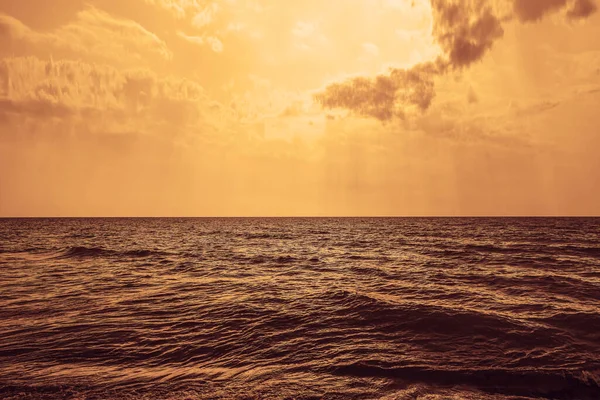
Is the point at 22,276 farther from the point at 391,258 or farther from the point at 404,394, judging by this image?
the point at 391,258

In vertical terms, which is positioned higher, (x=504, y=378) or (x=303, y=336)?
(x=504, y=378)

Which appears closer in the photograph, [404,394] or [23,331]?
[404,394]

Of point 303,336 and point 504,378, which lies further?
point 303,336

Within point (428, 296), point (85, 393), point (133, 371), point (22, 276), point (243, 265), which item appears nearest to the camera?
point (85, 393)


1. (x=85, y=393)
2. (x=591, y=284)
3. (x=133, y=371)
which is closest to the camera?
(x=85, y=393)

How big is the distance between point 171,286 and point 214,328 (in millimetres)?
8906

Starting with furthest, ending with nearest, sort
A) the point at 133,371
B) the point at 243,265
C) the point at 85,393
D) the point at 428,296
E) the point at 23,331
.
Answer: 1. the point at 243,265
2. the point at 428,296
3. the point at 23,331
4. the point at 133,371
5. the point at 85,393

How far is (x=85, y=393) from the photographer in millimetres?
6793

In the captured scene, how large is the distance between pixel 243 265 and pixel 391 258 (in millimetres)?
13463

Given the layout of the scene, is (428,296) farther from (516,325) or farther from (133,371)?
(133,371)

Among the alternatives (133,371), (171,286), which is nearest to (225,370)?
(133,371)

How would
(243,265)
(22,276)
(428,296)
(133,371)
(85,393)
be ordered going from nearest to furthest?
(85,393)
(133,371)
(428,296)
(22,276)
(243,265)

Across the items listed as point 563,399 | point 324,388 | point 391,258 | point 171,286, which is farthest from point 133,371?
point 391,258

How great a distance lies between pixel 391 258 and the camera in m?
31.1
